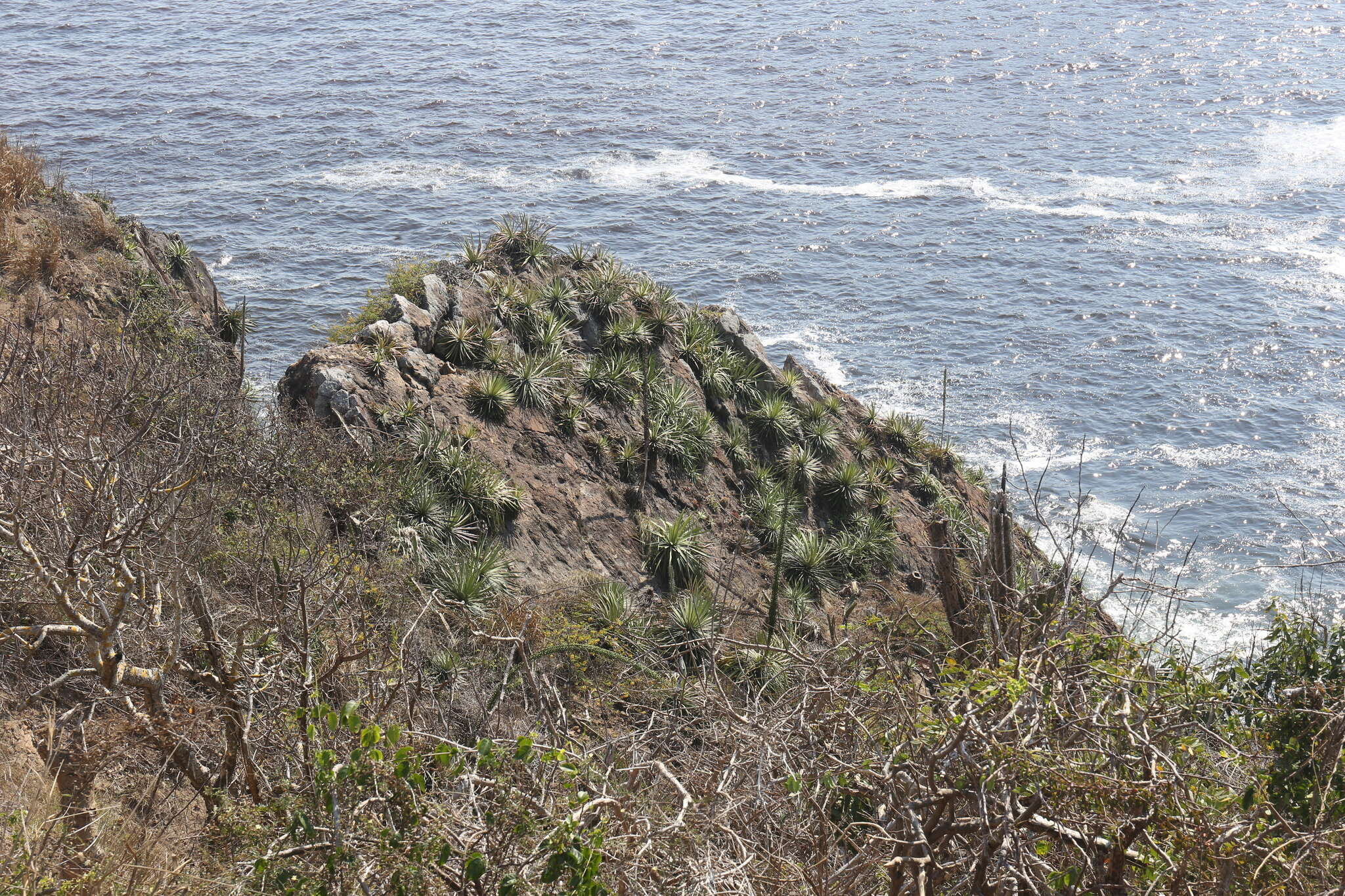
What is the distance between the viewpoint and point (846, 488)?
2241 centimetres

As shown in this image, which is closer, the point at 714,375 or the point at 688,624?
the point at 688,624

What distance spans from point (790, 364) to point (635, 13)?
158 ft

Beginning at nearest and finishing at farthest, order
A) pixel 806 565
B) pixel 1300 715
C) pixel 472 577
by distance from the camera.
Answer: pixel 1300 715 → pixel 472 577 → pixel 806 565

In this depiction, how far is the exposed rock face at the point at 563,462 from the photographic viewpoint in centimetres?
1745

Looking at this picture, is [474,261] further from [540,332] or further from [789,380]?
[789,380]

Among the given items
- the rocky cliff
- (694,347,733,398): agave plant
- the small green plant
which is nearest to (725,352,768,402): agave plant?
the rocky cliff

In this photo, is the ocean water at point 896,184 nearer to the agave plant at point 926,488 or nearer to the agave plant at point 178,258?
the agave plant at point 926,488

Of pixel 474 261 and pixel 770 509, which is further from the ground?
pixel 474 261

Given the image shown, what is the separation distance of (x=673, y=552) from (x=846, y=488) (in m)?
5.37

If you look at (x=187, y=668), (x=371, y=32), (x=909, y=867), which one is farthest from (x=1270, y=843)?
(x=371, y=32)

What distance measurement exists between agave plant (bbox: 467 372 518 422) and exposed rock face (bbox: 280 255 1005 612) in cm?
13

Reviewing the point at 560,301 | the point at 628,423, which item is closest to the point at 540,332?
the point at 560,301

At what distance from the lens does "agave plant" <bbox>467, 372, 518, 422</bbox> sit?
19.2 m

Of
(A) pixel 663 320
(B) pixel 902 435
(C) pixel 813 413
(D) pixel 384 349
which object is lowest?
(B) pixel 902 435
